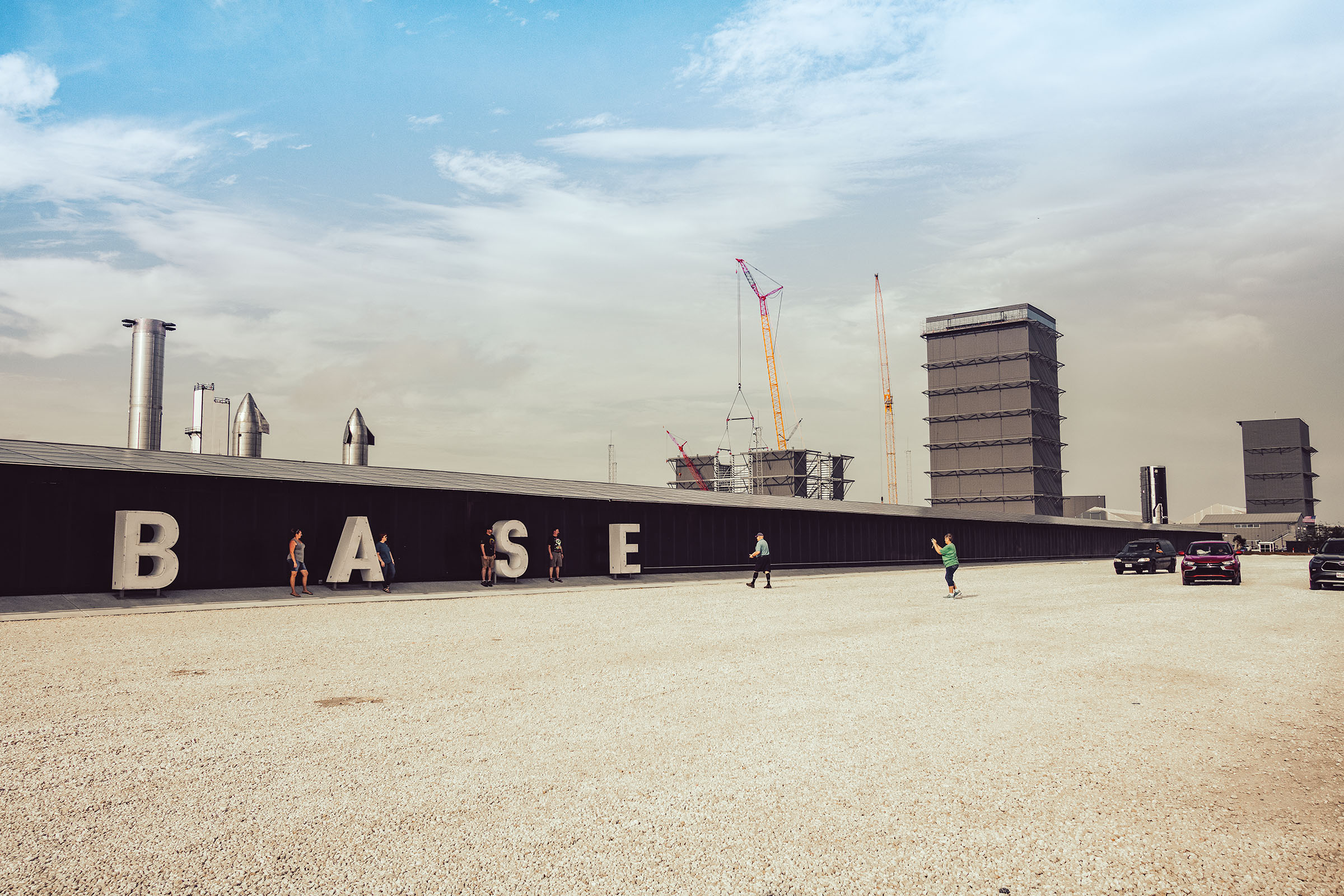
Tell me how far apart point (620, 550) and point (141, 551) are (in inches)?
670

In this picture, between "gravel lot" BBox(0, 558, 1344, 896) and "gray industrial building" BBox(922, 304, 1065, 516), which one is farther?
"gray industrial building" BBox(922, 304, 1065, 516)

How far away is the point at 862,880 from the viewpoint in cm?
506

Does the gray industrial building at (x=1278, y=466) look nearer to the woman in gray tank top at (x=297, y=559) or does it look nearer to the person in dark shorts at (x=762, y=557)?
the person in dark shorts at (x=762, y=557)

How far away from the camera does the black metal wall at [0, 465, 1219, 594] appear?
70.6ft

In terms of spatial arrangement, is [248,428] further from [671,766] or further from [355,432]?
[671,766]

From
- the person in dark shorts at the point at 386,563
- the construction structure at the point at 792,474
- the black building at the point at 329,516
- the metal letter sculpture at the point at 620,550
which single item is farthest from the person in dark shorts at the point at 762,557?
the construction structure at the point at 792,474

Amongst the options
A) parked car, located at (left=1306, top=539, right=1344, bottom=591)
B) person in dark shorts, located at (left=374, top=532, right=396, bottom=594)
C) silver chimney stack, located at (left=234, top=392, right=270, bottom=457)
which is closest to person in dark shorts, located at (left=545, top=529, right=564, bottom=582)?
person in dark shorts, located at (left=374, top=532, right=396, bottom=594)

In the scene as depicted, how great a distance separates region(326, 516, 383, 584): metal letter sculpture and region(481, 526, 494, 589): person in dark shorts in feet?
11.7

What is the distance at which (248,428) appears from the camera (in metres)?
38.7

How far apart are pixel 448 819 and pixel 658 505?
103ft

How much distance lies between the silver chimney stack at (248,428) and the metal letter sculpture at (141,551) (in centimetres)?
1658

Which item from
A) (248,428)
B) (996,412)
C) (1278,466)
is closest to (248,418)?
(248,428)

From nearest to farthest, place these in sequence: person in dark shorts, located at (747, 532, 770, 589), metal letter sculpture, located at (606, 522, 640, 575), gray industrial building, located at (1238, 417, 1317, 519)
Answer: person in dark shorts, located at (747, 532, 770, 589), metal letter sculpture, located at (606, 522, 640, 575), gray industrial building, located at (1238, 417, 1317, 519)

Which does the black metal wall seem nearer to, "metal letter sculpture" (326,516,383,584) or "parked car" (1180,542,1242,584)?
"metal letter sculpture" (326,516,383,584)
